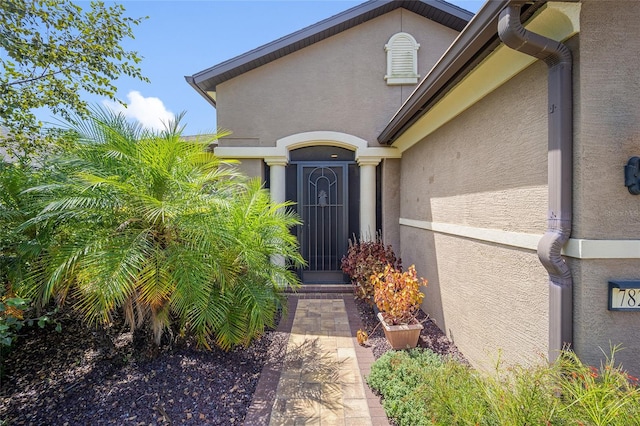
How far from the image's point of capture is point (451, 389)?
271 cm

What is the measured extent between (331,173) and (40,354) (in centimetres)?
668

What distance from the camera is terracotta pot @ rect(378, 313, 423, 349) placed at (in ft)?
14.7

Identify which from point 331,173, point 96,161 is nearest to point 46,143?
point 96,161

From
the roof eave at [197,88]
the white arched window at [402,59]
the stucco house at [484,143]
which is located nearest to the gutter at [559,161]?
the stucco house at [484,143]

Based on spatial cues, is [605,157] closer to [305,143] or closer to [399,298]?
[399,298]

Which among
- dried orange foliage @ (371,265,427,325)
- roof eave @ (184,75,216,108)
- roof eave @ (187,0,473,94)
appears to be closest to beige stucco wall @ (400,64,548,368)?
dried orange foliage @ (371,265,427,325)

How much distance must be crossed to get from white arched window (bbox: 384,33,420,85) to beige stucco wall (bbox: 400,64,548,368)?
2.90m

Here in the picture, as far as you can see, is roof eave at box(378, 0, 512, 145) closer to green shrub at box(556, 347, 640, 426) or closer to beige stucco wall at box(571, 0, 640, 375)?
beige stucco wall at box(571, 0, 640, 375)

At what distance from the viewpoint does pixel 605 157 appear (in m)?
2.46

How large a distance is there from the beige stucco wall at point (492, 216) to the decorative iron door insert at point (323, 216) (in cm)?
293

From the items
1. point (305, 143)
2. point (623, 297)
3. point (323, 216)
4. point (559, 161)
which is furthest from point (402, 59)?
point (623, 297)

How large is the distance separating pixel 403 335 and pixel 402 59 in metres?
6.67

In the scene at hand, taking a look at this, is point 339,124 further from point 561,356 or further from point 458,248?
point 561,356

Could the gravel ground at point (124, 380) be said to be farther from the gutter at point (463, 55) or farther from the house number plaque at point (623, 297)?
the gutter at point (463, 55)
